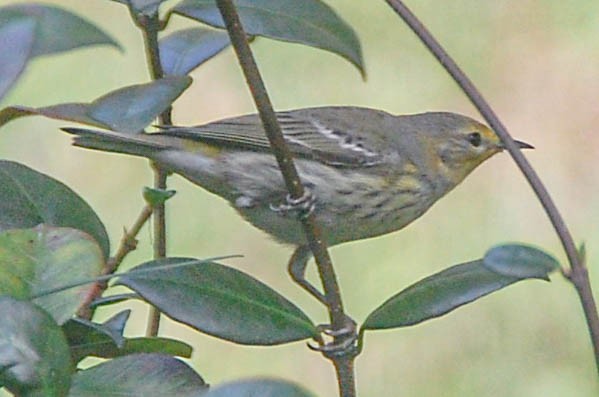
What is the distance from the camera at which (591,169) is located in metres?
4.31

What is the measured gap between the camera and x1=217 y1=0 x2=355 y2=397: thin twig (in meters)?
0.94

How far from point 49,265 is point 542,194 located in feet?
1.29

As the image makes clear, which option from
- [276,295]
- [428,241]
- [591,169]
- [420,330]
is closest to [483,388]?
[420,330]

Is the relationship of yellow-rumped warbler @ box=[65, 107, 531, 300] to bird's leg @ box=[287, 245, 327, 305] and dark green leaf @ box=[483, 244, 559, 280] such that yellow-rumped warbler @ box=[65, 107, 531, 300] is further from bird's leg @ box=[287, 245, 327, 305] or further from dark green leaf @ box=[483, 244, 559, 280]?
dark green leaf @ box=[483, 244, 559, 280]

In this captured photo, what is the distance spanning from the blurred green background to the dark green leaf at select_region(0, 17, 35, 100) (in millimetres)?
2293

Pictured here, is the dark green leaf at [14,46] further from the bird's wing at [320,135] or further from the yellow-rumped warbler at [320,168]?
the bird's wing at [320,135]

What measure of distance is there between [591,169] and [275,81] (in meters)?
1.11

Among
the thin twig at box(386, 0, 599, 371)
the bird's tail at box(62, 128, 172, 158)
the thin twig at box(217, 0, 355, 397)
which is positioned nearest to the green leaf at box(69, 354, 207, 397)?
→ the thin twig at box(217, 0, 355, 397)

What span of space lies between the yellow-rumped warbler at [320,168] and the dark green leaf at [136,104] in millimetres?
711

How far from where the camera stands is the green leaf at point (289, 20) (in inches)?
54.4

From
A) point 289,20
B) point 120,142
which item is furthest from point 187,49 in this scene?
point 120,142

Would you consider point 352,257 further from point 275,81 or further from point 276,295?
point 276,295

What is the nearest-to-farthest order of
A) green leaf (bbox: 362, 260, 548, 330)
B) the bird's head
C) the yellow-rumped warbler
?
green leaf (bbox: 362, 260, 548, 330)
the yellow-rumped warbler
the bird's head

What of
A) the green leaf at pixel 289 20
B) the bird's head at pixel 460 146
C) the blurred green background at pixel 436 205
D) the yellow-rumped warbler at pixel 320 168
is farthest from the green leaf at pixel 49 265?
the blurred green background at pixel 436 205
